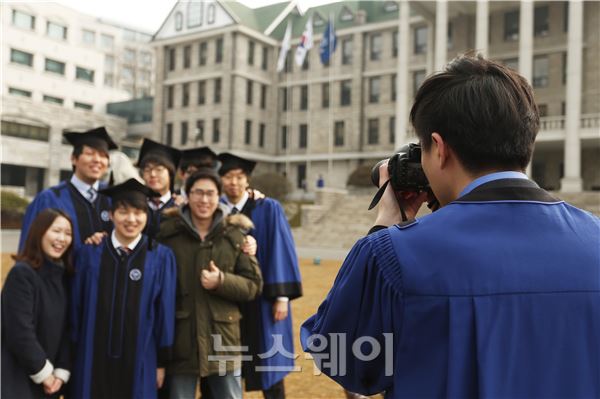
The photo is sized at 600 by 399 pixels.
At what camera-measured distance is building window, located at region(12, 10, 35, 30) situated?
45.3m

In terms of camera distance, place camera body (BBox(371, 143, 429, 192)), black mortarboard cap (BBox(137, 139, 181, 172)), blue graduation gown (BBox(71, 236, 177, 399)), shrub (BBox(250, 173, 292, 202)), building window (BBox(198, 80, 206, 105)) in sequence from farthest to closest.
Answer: building window (BBox(198, 80, 206, 105)) < shrub (BBox(250, 173, 292, 202)) < black mortarboard cap (BBox(137, 139, 181, 172)) < blue graduation gown (BBox(71, 236, 177, 399)) < camera body (BBox(371, 143, 429, 192))

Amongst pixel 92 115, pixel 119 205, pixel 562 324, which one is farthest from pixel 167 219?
pixel 92 115

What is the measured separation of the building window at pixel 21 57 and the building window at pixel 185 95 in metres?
13.5

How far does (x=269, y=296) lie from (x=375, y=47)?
4070 centimetres

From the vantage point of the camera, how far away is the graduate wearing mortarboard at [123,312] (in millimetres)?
3625

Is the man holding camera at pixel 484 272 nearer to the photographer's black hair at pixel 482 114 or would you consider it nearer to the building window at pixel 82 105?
the photographer's black hair at pixel 482 114

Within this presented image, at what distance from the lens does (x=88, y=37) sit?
178 feet

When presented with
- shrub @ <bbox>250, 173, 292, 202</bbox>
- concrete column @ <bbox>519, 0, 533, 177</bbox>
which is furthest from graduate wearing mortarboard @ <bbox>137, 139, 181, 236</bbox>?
concrete column @ <bbox>519, 0, 533, 177</bbox>

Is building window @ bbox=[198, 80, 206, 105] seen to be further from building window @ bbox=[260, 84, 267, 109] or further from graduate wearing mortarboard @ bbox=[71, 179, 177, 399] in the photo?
graduate wearing mortarboard @ bbox=[71, 179, 177, 399]

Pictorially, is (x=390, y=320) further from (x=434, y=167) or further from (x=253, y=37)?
(x=253, y=37)

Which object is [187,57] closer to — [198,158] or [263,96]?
[263,96]

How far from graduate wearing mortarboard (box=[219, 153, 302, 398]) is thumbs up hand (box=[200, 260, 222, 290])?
933 mm

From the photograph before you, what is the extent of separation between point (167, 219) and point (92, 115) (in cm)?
4799

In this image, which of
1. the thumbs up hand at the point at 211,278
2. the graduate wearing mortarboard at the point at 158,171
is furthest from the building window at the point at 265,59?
the thumbs up hand at the point at 211,278
